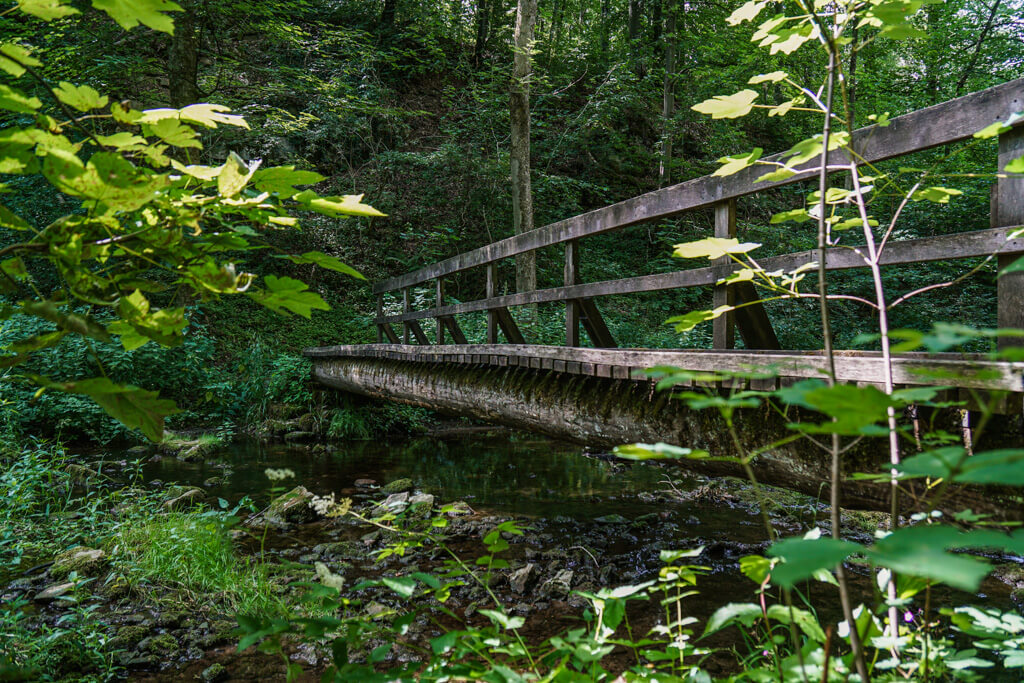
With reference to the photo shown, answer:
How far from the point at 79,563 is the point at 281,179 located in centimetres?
384

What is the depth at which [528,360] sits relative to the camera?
4.05m

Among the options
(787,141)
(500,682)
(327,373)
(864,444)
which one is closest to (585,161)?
(787,141)

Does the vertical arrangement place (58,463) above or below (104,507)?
above

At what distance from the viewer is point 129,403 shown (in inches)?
34.9

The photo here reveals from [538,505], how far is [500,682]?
14.3ft

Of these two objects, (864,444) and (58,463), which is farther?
(58,463)

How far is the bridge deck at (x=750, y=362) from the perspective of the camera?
121cm

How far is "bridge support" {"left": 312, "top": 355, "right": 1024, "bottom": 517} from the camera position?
2143 mm

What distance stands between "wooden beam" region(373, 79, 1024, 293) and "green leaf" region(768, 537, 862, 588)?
809 millimetres

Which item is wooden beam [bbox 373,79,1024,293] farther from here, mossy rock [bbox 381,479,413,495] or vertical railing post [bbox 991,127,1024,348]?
mossy rock [bbox 381,479,413,495]

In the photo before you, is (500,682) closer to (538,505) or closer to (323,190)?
(538,505)

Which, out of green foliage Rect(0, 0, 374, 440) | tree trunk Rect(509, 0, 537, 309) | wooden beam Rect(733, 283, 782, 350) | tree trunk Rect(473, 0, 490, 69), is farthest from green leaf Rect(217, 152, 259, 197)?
tree trunk Rect(473, 0, 490, 69)

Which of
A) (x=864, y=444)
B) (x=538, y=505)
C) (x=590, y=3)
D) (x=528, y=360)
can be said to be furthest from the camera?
(x=590, y=3)

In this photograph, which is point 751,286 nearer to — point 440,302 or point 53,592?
point 53,592
